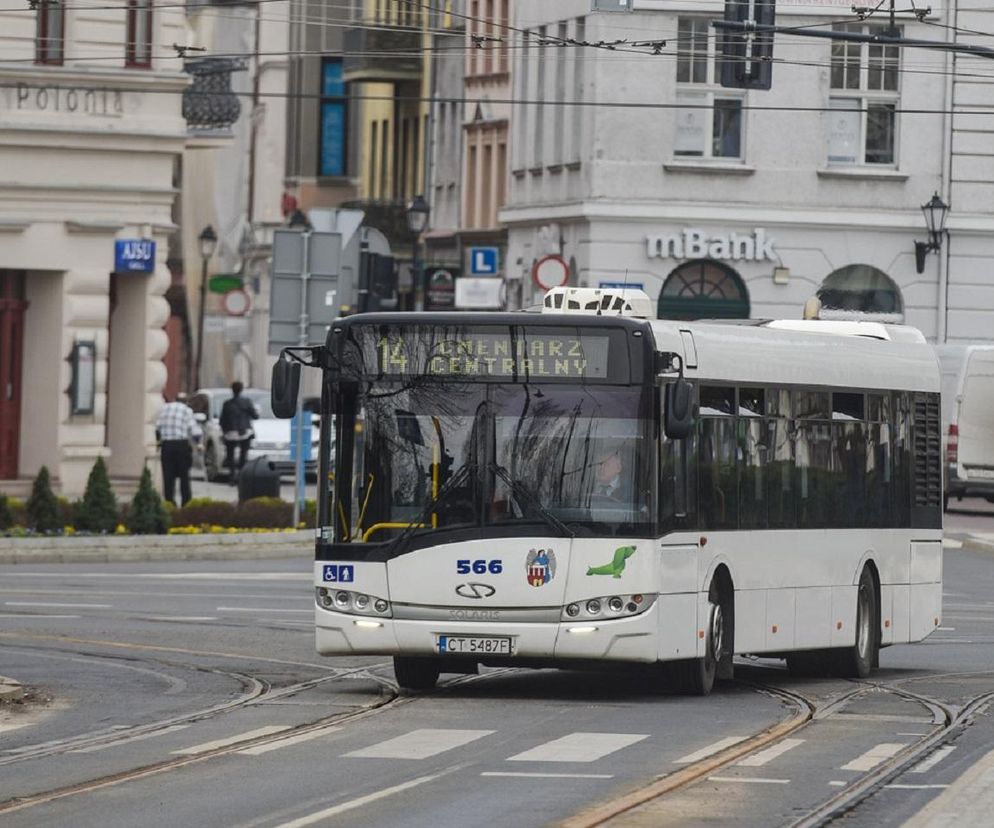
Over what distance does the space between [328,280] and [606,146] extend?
1644 cm

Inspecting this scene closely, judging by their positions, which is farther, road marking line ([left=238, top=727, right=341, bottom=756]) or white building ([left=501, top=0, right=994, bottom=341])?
white building ([left=501, top=0, right=994, bottom=341])

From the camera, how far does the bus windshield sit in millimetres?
18391

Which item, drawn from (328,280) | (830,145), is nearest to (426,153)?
(830,145)

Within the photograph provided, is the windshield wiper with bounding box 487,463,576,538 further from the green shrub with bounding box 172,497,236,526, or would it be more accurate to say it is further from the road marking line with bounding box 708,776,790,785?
the green shrub with bounding box 172,497,236,526

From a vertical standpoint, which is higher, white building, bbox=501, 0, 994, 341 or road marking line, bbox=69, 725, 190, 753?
white building, bbox=501, 0, 994, 341

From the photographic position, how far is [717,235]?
5191cm

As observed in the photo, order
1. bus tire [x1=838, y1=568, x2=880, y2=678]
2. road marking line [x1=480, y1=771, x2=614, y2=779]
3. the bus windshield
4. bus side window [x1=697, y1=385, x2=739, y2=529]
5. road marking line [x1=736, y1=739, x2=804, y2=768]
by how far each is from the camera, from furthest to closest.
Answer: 1. bus tire [x1=838, y1=568, x2=880, y2=678]
2. bus side window [x1=697, y1=385, x2=739, y2=529]
3. the bus windshield
4. road marking line [x1=736, y1=739, x2=804, y2=768]
5. road marking line [x1=480, y1=771, x2=614, y2=779]

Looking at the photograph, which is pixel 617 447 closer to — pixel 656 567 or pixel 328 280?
pixel 656 567

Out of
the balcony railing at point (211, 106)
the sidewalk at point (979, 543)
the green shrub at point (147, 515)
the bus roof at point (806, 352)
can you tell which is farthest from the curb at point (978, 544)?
the balcony railing at point (211, 106)

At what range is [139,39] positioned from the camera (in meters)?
41.0

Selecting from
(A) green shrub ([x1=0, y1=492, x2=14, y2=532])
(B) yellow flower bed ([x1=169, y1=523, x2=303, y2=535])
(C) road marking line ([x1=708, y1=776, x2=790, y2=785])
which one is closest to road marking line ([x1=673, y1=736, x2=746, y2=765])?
(C) road marking line ([x1=708, y1=776, x2=790, y2=785])

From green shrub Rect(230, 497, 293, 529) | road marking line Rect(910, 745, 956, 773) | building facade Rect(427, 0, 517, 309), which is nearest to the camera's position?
road marking line Rect(910, 745, 956, 773)

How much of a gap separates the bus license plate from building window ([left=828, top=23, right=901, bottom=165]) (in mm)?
33817

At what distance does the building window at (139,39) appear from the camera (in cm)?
4088
